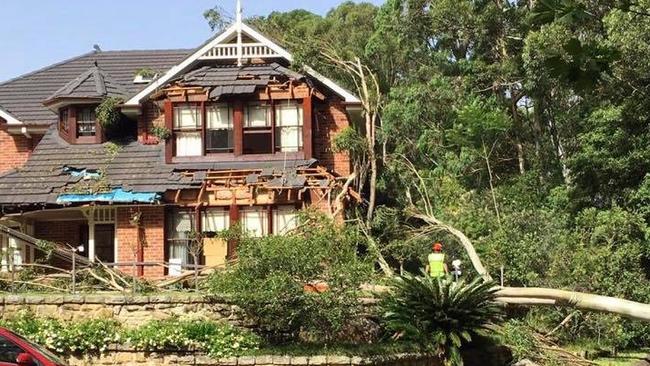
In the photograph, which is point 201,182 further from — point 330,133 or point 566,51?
point 566,51

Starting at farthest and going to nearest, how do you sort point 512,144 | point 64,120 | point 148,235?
point 512,144
point 64,120
point 148,235

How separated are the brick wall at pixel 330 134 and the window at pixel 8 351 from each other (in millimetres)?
13199

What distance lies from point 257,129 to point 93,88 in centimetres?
532

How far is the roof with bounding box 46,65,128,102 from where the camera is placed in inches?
871

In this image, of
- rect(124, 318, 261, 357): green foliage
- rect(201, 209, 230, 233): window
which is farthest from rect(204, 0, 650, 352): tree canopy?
rect(124, 318, 261, 357): green foliage

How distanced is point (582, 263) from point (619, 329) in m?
1.80

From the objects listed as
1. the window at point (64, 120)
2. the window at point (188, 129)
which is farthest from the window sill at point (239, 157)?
the window at point (64, 120)

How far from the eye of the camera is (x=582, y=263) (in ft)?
61.6

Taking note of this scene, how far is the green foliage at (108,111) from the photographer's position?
71.0ft

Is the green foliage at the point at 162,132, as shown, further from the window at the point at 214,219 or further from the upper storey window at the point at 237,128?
the window at the point at 214,219

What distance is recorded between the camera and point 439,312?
1410cm

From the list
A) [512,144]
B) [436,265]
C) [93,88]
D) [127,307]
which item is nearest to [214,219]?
[93,88]

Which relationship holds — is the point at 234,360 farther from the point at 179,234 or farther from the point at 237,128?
the point at 237,128

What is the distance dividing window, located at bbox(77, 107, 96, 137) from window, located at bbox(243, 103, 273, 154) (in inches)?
191
